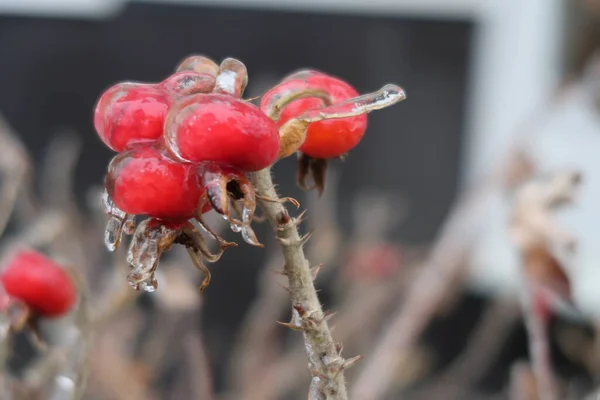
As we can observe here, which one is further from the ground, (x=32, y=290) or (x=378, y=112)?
(x=32, y=290)

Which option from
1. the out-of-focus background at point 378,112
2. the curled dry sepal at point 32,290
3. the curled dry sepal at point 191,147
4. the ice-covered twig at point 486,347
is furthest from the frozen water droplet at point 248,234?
the out-of-focus background at point 378,112

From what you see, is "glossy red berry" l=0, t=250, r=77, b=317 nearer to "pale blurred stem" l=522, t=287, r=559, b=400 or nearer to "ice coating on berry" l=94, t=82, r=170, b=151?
"ice coating on berry" l=94, t=82, r=170, b=151

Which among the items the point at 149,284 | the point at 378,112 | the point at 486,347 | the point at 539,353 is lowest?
the point at 486,347

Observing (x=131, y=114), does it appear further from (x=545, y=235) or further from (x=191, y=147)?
(x=545, y=235)

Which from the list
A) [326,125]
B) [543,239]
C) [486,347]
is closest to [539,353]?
[543,239]

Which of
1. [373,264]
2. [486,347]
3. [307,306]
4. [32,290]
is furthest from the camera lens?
[486,347]

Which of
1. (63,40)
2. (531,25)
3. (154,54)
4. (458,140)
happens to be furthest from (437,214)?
(63,40)
